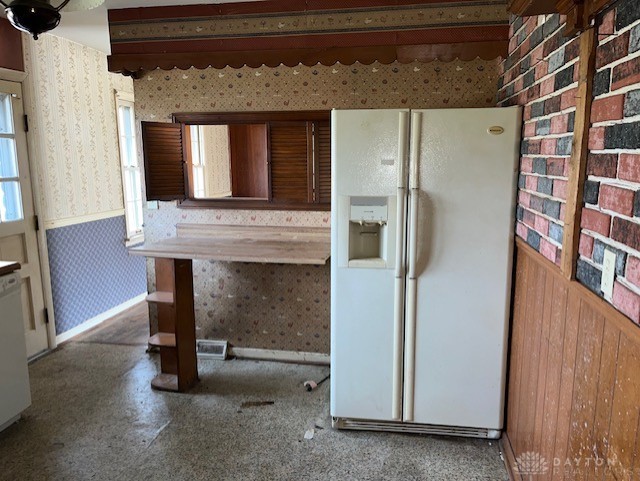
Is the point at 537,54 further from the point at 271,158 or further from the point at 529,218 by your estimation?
the point at 271,158

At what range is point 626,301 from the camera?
3.74ft

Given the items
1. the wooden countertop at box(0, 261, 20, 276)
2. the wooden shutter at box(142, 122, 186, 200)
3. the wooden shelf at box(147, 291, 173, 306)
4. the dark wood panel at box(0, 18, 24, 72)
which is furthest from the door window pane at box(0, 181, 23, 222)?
the wooden shelf at box(147, 291, 173, 306)

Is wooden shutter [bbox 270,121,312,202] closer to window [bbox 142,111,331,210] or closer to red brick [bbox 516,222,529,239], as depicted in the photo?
window [bbox 142,111,331,210]

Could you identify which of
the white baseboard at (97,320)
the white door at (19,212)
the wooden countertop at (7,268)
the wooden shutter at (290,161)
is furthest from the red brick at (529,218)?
the white baseboard at (97,320)

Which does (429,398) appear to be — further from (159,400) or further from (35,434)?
(35,434)

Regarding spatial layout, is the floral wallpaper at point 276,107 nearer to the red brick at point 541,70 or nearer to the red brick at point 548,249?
the red brick at point 541,70

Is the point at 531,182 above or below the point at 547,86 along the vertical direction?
below

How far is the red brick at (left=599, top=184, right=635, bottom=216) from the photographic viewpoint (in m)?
1.14

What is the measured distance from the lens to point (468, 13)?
2.83 metres

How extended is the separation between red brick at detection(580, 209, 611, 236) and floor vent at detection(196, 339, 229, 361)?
9.03 feet

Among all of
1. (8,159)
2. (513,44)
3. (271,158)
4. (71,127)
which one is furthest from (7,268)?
(513,44)

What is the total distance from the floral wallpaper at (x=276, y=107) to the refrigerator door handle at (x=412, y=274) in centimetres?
84

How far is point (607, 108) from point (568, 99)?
0.38 meters

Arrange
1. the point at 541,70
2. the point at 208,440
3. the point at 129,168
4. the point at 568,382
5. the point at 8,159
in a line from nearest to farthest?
the point at 568,382 → the point at 541,70 → the point at 208,440 → the point at 8,159 → the point at 129,168
